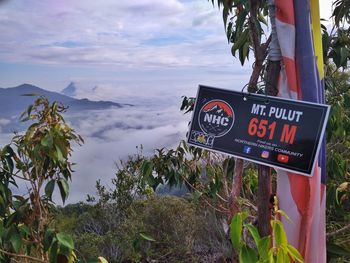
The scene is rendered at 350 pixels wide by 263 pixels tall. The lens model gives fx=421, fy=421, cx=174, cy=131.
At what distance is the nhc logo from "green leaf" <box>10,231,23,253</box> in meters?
0.65

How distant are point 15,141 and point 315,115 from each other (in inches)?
37.8

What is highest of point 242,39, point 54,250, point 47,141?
point 242,39

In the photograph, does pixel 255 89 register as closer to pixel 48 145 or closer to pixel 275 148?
pixel 275 148

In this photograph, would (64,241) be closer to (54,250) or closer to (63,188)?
(54,250)

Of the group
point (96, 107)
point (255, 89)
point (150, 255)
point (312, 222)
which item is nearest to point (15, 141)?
point (96, 107)

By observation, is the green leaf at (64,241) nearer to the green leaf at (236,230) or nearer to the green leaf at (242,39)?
the green leaf at (236,230)

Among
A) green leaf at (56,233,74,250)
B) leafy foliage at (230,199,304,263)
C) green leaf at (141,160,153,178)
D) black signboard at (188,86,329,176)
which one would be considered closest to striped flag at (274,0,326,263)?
black signboard at (188,86,329,176)

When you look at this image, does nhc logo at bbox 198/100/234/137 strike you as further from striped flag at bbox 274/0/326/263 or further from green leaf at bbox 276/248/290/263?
green leaf at bbox 276/248/290/263

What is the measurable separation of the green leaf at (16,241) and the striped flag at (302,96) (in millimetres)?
763

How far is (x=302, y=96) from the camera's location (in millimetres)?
988

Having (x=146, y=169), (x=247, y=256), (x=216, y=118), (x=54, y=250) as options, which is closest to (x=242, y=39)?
(x=216, y=118)

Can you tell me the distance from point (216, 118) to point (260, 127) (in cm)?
12

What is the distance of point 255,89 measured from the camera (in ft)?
3.67

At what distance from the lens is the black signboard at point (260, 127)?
924 millimetres
